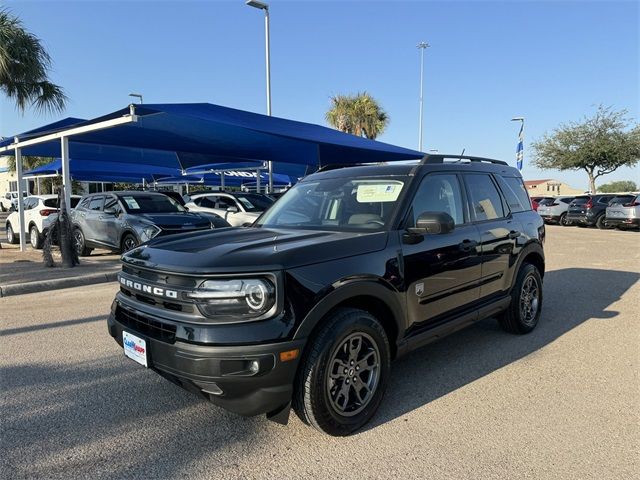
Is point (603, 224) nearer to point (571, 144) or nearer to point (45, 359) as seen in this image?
point (571, 144)

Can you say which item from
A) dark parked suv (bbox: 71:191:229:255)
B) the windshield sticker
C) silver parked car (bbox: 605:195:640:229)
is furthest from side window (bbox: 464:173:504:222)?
silver parked car (bbox: 605:195:640:229)

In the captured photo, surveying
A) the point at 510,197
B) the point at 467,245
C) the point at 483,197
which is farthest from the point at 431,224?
the point at 510,197

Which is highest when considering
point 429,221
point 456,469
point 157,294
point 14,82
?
point 14,82

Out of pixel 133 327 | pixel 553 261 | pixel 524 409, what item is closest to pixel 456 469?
pixel 524 409

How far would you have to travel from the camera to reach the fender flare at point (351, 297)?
2.82 meters

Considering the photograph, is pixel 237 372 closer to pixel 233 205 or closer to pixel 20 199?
pixel 233 205

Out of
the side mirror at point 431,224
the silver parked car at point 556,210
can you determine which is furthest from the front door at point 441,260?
the silver parked car at point 556,210

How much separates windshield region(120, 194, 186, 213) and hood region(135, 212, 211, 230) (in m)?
0.37

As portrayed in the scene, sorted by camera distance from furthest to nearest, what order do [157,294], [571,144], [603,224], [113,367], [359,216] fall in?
[571,144]
[603,224]
[113,367]
[359,216]
[157,294]

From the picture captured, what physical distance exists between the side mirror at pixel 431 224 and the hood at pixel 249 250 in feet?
0.93

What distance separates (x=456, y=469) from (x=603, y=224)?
75.8ft

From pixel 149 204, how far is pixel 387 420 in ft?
29.6

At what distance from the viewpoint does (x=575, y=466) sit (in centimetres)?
276

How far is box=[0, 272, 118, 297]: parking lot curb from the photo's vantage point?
768cm
